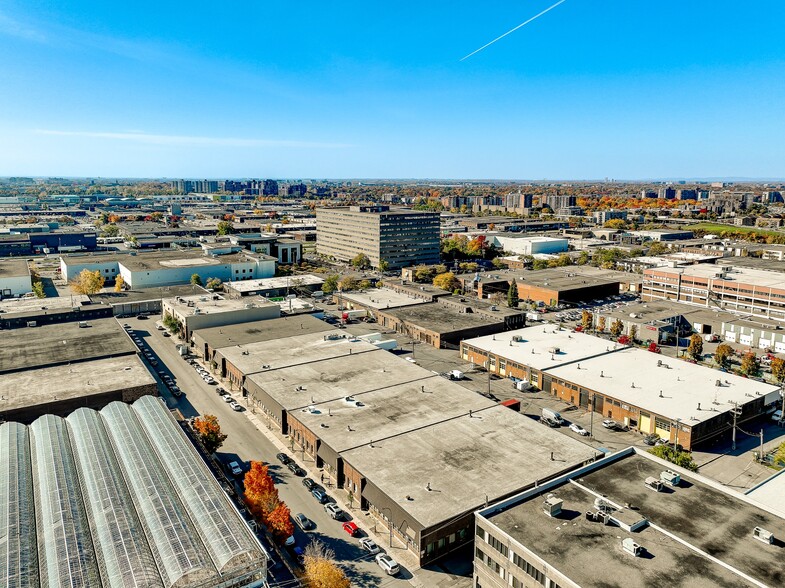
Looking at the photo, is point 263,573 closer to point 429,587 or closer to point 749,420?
point 429,587

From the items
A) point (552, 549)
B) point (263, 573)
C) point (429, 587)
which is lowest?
point (429, 587)

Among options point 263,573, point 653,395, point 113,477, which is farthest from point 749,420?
point 113,477

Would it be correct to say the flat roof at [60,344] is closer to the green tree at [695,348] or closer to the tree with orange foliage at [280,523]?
the tree with orange foliage at [280,523]

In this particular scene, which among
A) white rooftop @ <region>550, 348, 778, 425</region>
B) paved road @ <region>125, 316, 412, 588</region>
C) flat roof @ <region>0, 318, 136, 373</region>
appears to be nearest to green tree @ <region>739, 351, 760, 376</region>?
white rooftop @ <region>550, 348, 778, 425</region>

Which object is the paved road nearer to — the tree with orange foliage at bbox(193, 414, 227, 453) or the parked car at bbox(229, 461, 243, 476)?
the parked car at bbox(229, 461, 243, 476)

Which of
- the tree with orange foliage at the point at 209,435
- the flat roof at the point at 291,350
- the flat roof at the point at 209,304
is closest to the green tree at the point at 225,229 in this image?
the flat roof at the point at 209,304
